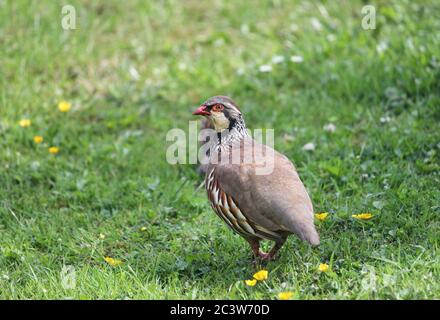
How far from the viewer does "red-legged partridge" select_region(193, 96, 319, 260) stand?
13.6 ft

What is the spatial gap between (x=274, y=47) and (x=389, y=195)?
3.09m

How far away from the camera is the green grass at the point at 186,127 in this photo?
14.8 feet

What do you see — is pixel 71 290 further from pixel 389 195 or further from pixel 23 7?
pixel 23 7

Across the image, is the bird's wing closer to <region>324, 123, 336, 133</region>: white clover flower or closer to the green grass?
the green grass

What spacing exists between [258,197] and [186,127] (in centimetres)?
266

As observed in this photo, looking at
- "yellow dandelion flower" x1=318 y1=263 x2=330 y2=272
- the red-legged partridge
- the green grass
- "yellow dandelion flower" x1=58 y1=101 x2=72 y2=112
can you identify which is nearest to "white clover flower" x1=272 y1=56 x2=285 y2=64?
the green grass

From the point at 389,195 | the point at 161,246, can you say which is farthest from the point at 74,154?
the point at 389,195

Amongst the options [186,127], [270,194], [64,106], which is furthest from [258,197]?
[64,106]

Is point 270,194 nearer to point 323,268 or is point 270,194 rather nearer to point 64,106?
point 323,268

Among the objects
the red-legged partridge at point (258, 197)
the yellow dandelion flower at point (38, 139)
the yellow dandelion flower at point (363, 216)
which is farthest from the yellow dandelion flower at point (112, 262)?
the yellow dandelion flower at point (38, 139)

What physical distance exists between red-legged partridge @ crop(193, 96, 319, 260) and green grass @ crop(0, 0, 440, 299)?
1.05ft

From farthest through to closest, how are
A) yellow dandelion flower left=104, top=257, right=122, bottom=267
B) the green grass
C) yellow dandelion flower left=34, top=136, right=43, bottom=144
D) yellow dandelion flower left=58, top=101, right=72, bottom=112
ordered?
1. yellow dandelion flower left=58, top=101, right=72, bottom=112
2. yellow dandelion flower left=34, top=136, right=43, bottom=144
3. yellow dandelion flower left=104, top=257, right=122, bottom=267
4. the green grass

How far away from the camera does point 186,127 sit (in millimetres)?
6820

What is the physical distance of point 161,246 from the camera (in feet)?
16.6
